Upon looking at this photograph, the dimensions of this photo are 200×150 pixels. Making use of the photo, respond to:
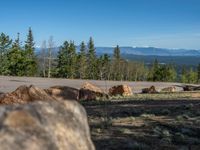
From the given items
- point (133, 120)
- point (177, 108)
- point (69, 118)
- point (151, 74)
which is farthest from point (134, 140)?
point (151, 74)

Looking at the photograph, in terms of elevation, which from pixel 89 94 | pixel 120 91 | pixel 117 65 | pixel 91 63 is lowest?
pixel 120 91

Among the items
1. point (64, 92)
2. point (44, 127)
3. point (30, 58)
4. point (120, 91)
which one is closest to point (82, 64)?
point (30, 58)

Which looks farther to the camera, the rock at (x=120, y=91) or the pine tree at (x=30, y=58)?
the pine tree at (x=30, y=58)

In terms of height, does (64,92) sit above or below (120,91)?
above

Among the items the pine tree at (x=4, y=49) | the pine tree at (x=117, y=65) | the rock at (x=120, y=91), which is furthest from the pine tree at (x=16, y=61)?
the rock at (x=120, y=91)

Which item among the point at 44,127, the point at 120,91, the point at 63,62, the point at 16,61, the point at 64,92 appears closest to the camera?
the point at 44,127

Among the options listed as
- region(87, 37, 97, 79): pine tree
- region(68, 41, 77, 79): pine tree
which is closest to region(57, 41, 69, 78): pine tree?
region(68, 41, 77, 79): pine tree

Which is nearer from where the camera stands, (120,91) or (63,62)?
(120,91)

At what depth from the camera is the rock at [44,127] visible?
146 inches

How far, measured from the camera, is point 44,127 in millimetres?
3930

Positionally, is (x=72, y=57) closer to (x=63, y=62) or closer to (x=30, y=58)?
(x=63, y=62)

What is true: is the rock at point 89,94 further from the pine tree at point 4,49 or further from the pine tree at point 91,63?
the pine tree at point 91,63

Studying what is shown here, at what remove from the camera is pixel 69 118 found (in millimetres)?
4195

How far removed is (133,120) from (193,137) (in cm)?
234
